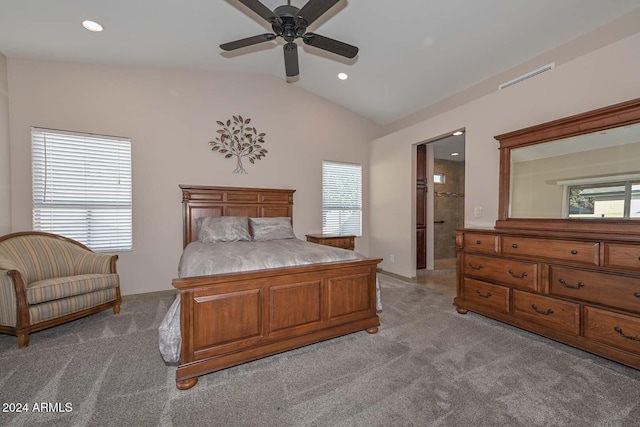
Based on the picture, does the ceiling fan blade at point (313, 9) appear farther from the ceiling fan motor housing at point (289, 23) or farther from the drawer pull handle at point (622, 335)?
the drawer pull handle at point (622, 335)

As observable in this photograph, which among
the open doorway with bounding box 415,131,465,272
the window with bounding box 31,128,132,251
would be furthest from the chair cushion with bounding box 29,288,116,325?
the open doorway with bounding box 415,131,465,272

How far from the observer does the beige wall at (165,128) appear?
3.23 meters

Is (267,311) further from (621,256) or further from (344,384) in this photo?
(621,256)

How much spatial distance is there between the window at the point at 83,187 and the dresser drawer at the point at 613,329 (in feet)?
16.6

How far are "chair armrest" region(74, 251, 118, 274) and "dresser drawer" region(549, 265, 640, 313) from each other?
4.61 metres

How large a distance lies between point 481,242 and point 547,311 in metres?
0.84

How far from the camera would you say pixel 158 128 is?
381cm

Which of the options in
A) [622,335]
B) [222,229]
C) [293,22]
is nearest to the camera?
[622,335]

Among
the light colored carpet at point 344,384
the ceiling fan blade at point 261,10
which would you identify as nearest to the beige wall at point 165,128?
the light colored carpet at point 344,384

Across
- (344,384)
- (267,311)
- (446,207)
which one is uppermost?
(446,207)

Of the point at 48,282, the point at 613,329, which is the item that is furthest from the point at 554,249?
the point at 48,282

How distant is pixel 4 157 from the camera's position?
305 cm

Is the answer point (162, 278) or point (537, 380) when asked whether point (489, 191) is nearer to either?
point (537, 380)

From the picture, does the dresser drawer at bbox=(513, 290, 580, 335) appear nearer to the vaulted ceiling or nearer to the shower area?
the vaulted ceiling
